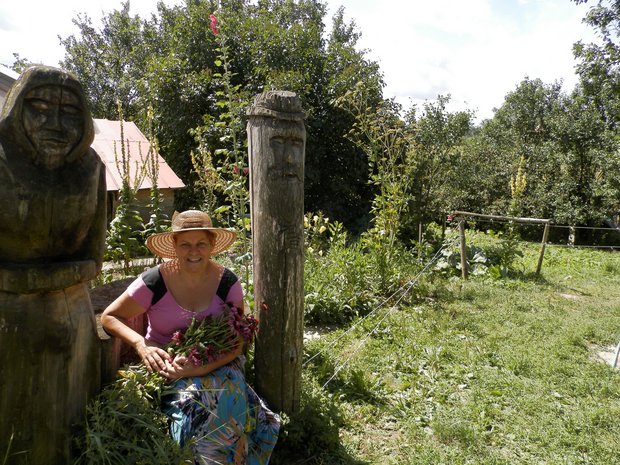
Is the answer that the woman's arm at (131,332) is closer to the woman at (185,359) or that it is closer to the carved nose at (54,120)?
the woman at (185,359)

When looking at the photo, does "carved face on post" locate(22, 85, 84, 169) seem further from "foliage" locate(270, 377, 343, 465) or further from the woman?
"foliage" locate(270, 377, 343, 465)

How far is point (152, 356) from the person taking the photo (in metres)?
2.49

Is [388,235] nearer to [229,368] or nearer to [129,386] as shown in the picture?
[229,368]

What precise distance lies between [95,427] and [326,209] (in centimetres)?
882

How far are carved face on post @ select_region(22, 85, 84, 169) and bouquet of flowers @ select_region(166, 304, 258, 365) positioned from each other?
1124mm

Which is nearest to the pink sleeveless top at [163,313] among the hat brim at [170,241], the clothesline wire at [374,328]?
the hat brim at [170,241]

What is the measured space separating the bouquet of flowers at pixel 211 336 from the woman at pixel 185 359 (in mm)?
45

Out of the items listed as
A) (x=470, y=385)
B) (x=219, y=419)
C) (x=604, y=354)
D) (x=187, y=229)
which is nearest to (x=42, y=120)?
Answer: (x=187, y=229)

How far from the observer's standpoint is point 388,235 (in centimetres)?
711

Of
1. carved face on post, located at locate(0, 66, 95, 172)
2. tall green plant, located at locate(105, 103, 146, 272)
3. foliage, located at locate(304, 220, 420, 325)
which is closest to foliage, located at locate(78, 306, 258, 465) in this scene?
carved face on post, located at locate(0, 66, 95, 172)

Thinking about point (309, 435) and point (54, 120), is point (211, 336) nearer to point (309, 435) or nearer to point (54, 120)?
point (309, 435)

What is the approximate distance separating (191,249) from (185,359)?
63 centimetres

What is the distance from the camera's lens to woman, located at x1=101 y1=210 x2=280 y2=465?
7.87ft

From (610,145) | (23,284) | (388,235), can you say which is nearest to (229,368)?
(23,284)
